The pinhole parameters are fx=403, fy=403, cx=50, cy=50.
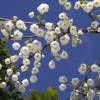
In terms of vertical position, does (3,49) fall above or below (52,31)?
above

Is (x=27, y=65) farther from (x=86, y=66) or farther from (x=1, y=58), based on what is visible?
(x=1, y=58)

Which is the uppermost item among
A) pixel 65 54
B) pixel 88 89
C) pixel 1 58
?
pixel 1 58

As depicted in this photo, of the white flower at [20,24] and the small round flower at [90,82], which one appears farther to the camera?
the small round flower at [90,82]

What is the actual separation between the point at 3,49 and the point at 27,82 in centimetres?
165

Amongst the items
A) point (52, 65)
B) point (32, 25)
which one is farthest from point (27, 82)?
point (32, 25)

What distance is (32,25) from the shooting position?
16.5 ft

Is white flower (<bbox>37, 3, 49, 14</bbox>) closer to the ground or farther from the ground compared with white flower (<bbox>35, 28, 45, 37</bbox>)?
farther from the ground

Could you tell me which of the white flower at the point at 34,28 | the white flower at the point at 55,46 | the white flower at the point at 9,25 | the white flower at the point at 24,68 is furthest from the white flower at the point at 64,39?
the white flower at the point at 24,68

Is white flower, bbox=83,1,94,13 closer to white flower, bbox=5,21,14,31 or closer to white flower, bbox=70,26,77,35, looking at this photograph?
white flower, bbox=70,26,77,35

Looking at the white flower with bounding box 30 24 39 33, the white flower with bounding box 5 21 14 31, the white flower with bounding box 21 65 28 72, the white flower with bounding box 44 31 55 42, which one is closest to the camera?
the white flower with bounding box 44 31 55 42

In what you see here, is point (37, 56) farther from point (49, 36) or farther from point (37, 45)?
point (49, 36)

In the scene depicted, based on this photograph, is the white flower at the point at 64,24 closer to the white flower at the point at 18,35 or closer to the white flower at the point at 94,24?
the white flower at the point at 94,24

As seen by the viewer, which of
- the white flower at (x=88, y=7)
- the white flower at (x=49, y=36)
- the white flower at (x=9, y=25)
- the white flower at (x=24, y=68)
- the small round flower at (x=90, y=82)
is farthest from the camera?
the white flower at (x=24, y=68)

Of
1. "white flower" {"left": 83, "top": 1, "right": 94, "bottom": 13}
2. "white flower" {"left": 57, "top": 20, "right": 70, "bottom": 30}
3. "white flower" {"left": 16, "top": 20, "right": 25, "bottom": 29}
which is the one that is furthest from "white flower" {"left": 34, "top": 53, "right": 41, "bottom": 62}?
"white flower" {"left": 83, "top": 1, "right": 94, "bottom": 13}
